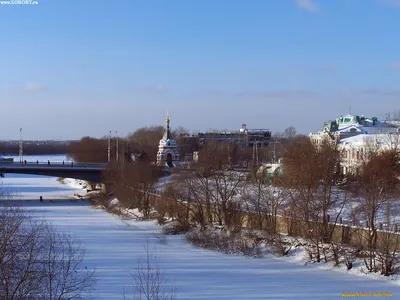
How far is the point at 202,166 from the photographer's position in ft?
119

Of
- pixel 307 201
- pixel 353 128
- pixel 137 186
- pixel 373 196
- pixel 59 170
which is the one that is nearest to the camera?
pixel 373 196

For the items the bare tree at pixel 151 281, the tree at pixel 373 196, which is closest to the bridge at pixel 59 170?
the bare tree at pixel 151 281

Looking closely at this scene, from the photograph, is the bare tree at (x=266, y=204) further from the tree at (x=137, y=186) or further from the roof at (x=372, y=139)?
the roof at (x=372, y=139)

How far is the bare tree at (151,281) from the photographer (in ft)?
52.7

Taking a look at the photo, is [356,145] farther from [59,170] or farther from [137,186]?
[59,170]

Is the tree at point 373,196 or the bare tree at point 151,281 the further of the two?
the tree at point 373,196

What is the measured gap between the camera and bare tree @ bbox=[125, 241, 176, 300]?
1606cm

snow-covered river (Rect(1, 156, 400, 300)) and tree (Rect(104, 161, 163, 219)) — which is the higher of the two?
tree (Rect(104, 161, 163, 219))

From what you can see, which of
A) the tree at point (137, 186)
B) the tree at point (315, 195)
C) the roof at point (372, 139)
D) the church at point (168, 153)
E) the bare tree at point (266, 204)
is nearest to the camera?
the tree at point (315, 195)

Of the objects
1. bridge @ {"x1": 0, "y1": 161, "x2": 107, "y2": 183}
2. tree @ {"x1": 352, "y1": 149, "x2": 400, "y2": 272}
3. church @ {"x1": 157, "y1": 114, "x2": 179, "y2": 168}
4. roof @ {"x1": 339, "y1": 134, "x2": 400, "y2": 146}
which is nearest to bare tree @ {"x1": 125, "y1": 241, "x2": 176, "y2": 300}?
tree @ {"x1": 352, "y1": 149, "x2": 400, "y2": 272}

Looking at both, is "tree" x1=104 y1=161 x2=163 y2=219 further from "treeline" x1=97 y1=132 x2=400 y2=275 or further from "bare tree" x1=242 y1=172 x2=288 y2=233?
"bare tree" x1=242 y1=172 x2=288 y2=233

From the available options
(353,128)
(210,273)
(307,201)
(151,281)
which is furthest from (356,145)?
(151,281)

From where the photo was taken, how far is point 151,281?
18125 mm

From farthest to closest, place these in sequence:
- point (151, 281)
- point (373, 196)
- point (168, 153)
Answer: point (168, 153) → point (373, 196) → point (151, 281)
